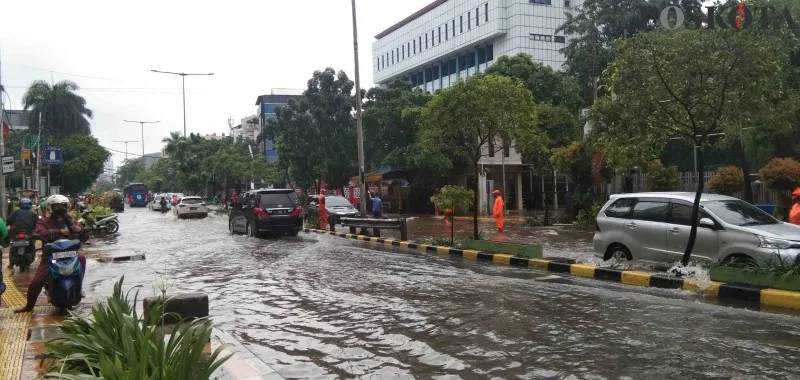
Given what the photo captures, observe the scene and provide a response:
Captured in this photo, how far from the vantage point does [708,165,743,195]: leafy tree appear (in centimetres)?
1900

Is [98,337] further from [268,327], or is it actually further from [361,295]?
[361,295]

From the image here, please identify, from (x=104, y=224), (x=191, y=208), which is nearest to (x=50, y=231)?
(x=104, y=224)

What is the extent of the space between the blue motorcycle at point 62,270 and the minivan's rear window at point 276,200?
42.8ft

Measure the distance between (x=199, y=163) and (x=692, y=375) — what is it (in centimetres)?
7434

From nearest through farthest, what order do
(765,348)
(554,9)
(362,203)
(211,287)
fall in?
(765,348) → (211,287) → (362,203) → (554,9)

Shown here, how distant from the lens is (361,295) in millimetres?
9570

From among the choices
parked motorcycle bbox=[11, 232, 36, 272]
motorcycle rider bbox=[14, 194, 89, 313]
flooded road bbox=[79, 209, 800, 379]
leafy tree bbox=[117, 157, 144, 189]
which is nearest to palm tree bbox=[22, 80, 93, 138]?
parked motorcycle bbox=[11, 232, 36, 272]

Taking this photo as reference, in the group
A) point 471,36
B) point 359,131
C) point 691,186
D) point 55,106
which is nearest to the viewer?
point 691,186

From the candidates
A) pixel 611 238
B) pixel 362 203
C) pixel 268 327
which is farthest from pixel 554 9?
pixel 268 327

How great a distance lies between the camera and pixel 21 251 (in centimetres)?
1196

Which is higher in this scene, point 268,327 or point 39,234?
point 39,234

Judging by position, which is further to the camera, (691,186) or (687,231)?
(691,186)

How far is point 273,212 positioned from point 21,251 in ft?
31.2

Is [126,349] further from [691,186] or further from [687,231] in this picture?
[691,186]
